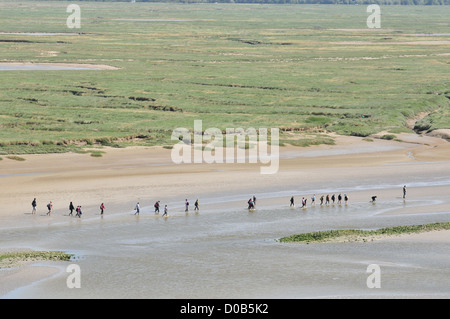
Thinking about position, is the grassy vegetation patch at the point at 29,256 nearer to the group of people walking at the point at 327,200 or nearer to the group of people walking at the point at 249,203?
the group of people walking at the point at 249,203

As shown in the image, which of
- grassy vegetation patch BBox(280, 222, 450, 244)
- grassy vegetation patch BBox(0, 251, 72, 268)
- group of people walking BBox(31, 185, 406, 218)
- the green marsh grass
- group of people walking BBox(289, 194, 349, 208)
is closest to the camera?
grassy vegetation patch BBox(0, 251, 72, 268)

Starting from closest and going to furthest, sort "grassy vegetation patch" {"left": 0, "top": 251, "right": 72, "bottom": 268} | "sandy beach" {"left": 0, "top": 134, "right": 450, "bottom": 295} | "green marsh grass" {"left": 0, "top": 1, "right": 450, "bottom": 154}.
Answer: "grassy vegetation patch" {"left": 0, "top": 251, "right": 72, "bottom": 268}, "sandy beach" {"left": 0, "top": 134, "right": 450, "bottom": 295}, "green marsh grass" {"left": 0, "top": 1, "right": 450, "bottom": 154}

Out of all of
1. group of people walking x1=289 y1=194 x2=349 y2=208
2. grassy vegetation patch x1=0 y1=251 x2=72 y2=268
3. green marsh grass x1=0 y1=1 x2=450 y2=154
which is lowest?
grassy vegetation patch x1=0 y1=251 x2=72 y2=268

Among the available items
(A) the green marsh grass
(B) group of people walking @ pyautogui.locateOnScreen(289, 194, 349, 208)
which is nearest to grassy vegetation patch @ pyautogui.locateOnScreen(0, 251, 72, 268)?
(B) group of people walking @ pyautogui.locateOnScreen(289, 194, 349, 208)

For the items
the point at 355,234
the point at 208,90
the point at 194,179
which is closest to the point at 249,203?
the point at 355,234

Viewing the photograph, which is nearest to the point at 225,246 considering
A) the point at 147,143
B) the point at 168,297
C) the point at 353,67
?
the point at 168,297

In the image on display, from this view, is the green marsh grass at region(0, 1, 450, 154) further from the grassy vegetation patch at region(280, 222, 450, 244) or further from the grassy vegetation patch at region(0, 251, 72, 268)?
the grassy vegetation patch at region(280, 222, 450, 244)

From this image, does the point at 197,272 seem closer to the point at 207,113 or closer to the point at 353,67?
the point at 207,113
